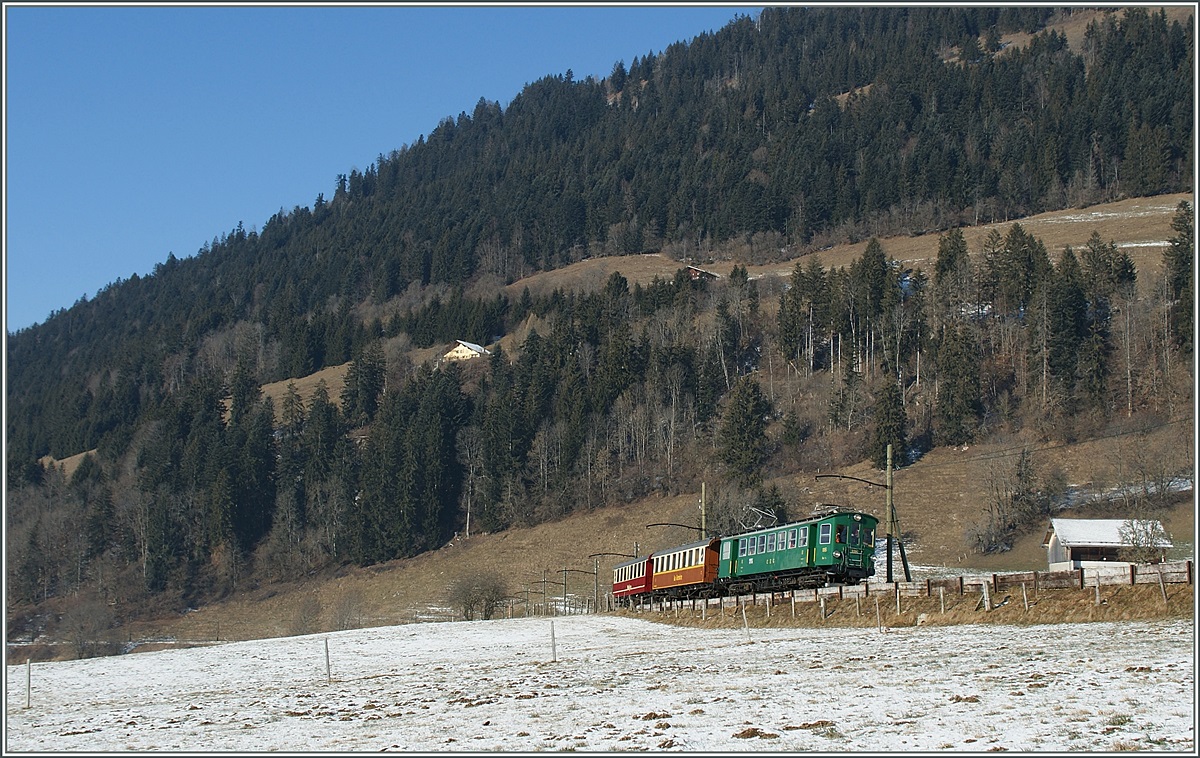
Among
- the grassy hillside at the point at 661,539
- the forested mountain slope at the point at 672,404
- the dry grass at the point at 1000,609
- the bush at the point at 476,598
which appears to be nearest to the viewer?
the dry grass at the point at 1000,609

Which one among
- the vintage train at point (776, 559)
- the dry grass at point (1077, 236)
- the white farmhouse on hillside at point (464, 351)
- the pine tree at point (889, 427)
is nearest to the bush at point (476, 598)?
the vintage train at point (776, 559)

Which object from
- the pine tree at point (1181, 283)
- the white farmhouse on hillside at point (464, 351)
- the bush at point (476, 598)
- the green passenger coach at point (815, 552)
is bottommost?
the bush at point (476, 598)

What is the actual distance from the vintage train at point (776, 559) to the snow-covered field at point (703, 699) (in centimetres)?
944

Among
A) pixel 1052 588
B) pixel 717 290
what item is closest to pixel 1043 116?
pixel 717 290

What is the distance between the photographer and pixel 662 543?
98.6 metres

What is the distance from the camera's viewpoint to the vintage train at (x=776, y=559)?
45281mm

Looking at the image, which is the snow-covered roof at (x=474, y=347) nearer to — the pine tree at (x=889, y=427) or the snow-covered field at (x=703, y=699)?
the pine tree at (x=889, y=427)

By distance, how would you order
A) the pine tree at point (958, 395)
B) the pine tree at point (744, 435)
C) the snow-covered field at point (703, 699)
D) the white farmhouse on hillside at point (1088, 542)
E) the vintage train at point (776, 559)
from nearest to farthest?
1. the snow-covered field at point (703, 699)
2. the vintage train at point (776, 559)
3. the white farmhouse on hillside at point (1088, 542)
4. the pine tree at point (958, 395)
5. the pine tree at point (744, 435)

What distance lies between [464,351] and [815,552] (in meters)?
139

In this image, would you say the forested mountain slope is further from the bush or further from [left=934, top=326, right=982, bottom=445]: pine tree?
the bush

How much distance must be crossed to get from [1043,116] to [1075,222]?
4490cm

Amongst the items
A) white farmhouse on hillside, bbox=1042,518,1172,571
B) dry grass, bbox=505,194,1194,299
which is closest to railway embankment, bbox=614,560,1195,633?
white farmhouse on hillside, bbox=1042,518,1172,571

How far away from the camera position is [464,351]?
7106 inches

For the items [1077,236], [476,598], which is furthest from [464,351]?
[476,598]
